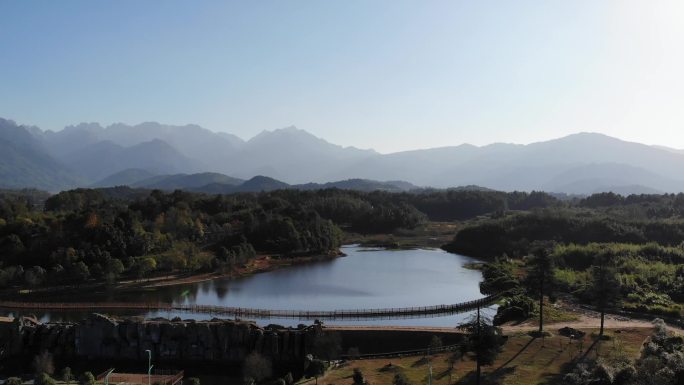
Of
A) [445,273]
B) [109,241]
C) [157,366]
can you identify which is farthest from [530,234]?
[157,366]

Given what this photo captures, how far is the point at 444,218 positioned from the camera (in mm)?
165875

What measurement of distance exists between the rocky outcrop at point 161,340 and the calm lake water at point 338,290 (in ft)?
28.1

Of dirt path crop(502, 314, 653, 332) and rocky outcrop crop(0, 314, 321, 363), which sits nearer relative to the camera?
rocky outcrop crop(0, 314, 321, 363)

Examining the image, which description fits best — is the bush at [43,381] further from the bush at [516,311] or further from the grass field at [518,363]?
the bush at [516,311]

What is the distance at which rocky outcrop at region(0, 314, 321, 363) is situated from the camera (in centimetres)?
4119

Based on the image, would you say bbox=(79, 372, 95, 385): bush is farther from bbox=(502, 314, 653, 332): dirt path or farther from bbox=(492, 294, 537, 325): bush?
bbox=(492, 294, 537, 325): bush

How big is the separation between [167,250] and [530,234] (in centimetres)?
6091

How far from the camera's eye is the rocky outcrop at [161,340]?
41188 mm

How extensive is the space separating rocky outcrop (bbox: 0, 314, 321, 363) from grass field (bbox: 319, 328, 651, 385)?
642 cm

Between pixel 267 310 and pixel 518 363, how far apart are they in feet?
86.5

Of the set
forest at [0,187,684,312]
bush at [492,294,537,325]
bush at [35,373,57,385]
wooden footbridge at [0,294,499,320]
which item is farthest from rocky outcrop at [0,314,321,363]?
forest at [0,187,684,312]

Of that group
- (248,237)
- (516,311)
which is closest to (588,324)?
(516,311)

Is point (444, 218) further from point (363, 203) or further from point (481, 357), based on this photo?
point (481, 357)

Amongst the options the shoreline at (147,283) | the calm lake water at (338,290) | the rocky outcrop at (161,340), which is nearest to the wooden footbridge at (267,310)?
the calm lake water at (338,290)
